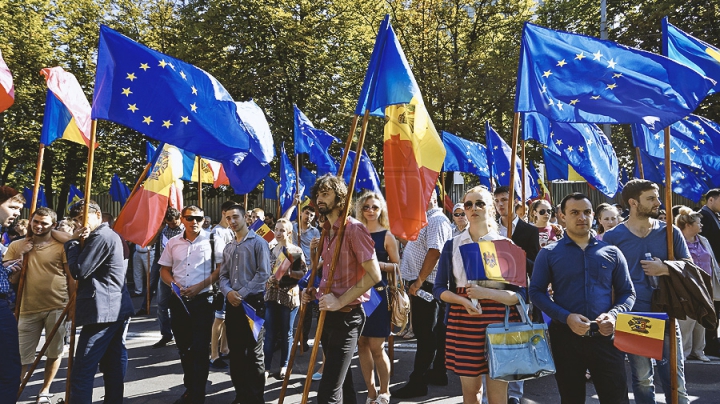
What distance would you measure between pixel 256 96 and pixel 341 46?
12.3ft

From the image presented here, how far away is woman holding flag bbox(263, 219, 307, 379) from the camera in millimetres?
7023

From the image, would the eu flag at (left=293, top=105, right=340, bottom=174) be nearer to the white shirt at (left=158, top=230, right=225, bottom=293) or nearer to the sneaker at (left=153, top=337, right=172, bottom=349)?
the sneaker at (left=153, top=337, right=172, bottom=349)

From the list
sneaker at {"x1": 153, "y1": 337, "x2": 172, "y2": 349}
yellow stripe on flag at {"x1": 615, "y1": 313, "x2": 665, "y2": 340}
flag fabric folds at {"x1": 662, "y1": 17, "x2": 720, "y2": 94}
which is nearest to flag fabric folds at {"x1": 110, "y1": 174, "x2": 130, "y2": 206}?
sneaker at {"x1": 153, "y1": 337, "x2": 172, "y2": 349}

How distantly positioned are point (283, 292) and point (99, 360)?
2.41 m

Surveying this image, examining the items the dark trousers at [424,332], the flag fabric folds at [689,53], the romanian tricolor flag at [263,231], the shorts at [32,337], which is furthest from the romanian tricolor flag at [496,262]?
the shorts at [32,337]

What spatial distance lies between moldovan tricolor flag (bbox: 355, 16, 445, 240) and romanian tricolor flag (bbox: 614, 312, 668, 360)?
1.60m

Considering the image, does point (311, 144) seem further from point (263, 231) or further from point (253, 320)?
point (253, 320)

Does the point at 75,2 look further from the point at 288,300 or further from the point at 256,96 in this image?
the point at 288,300

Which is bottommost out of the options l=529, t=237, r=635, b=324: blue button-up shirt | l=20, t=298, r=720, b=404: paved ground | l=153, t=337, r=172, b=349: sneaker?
l=20, t=298, r=720, b=404: paved ground

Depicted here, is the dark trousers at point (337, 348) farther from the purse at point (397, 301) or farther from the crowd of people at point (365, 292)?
the purse at point (397, 301)

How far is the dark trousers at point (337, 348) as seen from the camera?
4.02m

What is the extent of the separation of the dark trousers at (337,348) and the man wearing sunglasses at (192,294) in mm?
1857

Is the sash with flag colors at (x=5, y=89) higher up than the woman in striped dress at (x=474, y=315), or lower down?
higher up

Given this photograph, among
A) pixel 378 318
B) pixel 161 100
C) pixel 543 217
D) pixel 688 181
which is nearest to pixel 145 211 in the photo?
pixel 161 100
